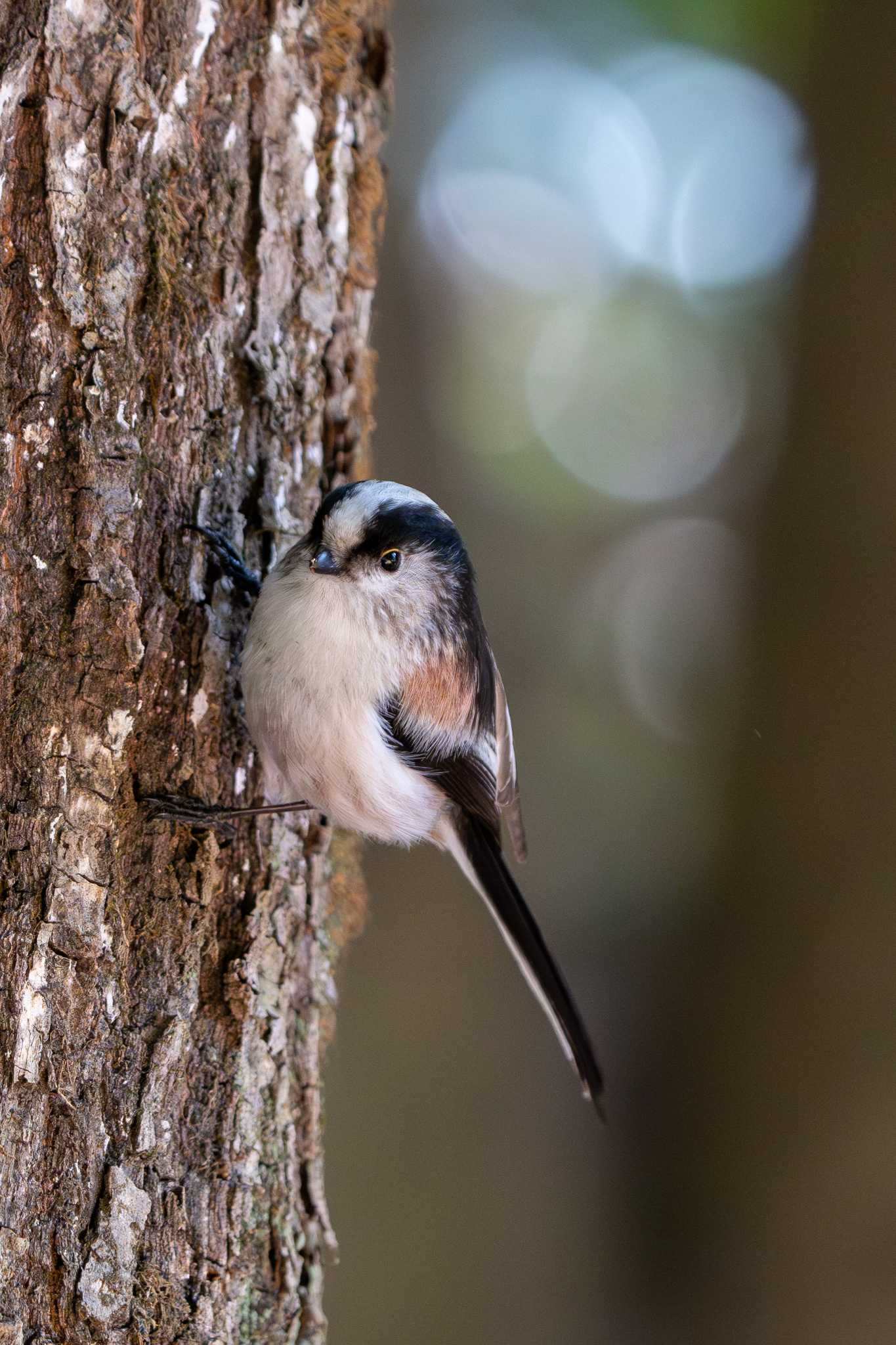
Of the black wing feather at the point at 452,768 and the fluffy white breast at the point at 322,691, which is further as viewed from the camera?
the black wing feather at the point at 452,768

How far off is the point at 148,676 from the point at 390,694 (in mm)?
434

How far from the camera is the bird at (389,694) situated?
169cm

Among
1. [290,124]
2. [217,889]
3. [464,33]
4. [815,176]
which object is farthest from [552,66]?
[217,889]

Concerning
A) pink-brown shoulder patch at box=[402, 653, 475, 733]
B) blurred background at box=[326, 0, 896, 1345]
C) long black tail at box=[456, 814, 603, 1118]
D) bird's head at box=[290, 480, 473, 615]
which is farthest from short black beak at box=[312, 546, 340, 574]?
blurred background at box=[326, 0, 896, 1345]

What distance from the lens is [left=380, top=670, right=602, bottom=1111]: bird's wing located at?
1.88 metres

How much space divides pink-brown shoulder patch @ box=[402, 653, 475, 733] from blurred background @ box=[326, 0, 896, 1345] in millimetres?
1720

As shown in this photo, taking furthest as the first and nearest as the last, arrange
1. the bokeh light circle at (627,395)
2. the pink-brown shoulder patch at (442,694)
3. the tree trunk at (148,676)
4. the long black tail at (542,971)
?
the bokeh light circle at (627,395)
the long black tail at (542,971)
the pink-brown shoulder patch at (442,694)
the tree trunk at (148,676)

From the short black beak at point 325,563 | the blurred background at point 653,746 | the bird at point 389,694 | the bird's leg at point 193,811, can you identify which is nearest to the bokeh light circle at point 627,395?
the blurred background at point 653,746

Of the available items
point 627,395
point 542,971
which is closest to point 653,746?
point 627,395

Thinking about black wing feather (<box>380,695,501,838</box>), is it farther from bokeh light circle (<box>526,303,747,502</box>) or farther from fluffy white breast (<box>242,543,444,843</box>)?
bokeh light circle (<box>526,303,747,502</box>)

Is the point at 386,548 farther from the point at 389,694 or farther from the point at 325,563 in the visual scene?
the point at 389,694

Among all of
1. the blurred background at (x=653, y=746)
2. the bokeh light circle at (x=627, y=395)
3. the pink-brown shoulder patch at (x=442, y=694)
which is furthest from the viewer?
the bokeh light circle at (x=627, y=395)

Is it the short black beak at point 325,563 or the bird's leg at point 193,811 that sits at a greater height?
the short black beak at point 325,563

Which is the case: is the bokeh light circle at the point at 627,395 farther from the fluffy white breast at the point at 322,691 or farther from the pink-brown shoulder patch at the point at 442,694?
the fluffy white breast at the point at 322,691
